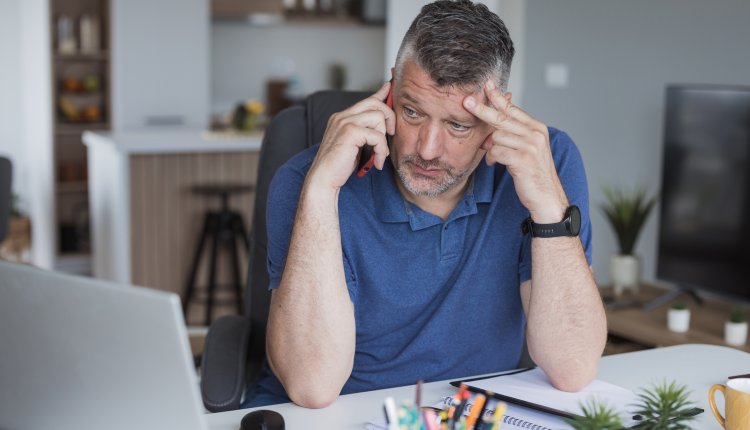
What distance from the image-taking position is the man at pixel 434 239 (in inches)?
58.1

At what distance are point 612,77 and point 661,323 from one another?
5.05 feet

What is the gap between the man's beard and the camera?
5.04ft

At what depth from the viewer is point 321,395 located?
133 centimetres

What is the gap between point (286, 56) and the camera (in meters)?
7.27

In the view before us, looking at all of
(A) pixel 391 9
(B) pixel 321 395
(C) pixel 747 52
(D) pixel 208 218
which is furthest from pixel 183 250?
(B) pixel 321 395

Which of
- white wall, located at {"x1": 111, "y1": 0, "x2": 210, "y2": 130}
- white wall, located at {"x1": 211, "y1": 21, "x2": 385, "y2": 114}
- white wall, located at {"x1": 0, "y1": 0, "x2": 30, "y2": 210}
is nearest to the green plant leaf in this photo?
white wall, located at {"x1": 111, "y1": 0, "x2": 210, "y2": 130}

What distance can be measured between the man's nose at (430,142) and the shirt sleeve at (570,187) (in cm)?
23

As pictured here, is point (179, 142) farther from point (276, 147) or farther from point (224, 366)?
point (224, 366)

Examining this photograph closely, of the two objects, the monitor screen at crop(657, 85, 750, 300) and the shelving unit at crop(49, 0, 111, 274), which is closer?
the monitor screen at crop(657, 85, 750, 300)

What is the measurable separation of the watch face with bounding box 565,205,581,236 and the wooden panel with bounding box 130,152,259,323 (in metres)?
3.03

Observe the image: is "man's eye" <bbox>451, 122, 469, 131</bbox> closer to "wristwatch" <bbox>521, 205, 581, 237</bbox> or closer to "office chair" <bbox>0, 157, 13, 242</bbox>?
"wristwatch" <bbox>521, 205, 581, 237</bbox>

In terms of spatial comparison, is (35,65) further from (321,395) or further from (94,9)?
(321,395)

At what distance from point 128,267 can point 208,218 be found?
42 cm

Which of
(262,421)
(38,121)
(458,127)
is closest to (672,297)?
(458,127)
